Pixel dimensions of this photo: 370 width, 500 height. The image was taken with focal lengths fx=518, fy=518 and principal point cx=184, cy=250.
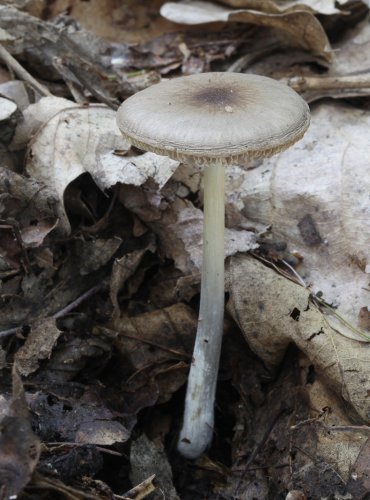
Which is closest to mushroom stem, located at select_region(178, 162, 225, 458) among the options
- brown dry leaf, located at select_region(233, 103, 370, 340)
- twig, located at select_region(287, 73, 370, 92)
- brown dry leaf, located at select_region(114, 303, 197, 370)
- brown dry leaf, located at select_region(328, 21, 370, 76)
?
brown dry leaf, located at select_region(114, 303, 197, 370)

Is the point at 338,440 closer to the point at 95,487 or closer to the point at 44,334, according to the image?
the point at 95,487

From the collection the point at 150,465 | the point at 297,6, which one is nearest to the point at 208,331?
the point at 150,465

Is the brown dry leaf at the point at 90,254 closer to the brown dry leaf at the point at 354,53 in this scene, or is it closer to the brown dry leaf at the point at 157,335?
the brown dry leaf at the point at 157,335

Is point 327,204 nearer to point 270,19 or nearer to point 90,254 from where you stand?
point 90,254

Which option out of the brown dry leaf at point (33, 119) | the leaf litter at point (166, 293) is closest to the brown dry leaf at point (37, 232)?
the leaf litter at point (166, 293)

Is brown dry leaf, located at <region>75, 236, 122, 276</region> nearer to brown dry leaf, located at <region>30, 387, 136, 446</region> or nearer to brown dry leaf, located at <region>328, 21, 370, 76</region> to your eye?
brown dry leaf, located at <region>30, 387, 136, 446</region>

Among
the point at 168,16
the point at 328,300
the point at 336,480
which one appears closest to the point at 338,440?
the point at 336,480
